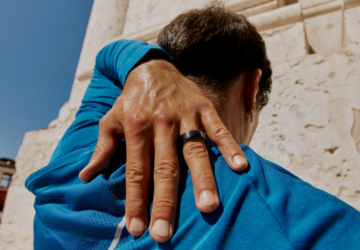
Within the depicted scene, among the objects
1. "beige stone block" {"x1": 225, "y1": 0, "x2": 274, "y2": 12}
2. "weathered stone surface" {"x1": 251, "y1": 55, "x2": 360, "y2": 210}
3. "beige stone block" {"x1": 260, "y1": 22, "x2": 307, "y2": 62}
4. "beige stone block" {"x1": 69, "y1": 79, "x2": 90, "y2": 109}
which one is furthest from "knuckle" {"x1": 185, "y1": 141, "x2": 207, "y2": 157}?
"beige stone block" {"x1": 69, "y1": 79, "x2": 90, "y2": 109}

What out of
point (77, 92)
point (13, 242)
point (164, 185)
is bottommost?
point (13, 242)

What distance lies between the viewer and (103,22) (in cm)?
253

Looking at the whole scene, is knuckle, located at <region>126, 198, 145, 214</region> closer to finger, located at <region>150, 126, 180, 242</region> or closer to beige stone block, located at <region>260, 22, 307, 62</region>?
finger, located at <region>150, 126, 180, 242</region>

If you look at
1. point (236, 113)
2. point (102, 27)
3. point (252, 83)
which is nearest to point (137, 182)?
point (236, 113)

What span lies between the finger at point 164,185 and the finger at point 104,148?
0.45 ft

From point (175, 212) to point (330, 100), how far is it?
1149mm

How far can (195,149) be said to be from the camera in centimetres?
50

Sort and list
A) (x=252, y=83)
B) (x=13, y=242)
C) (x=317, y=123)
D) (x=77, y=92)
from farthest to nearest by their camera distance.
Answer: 1. (x=77, y=92)
2. (x=13, y=242)
3. (x=317, y=123)
4. (x=252, y=83)

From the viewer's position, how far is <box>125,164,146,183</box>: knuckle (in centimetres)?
49

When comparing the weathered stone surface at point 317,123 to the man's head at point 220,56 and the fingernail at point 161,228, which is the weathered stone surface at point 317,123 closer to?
the man's head at point 220,56

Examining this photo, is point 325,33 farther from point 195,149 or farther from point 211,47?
point 195,149

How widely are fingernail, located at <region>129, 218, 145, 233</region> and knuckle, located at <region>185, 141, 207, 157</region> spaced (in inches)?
6.5

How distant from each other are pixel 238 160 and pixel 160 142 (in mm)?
174

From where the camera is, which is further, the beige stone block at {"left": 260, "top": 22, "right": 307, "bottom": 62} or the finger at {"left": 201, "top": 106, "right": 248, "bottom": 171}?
the beige stone block at {"left": 260, "top": 22, "right": 307, "bottom": 62}
